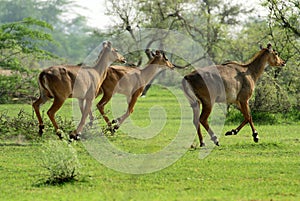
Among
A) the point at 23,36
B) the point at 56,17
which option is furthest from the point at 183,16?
the point at 56,17

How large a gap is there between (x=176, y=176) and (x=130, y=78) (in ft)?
22.6

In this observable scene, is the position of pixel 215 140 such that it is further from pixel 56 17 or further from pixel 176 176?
pixel 56 17

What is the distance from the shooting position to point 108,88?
1636 cm

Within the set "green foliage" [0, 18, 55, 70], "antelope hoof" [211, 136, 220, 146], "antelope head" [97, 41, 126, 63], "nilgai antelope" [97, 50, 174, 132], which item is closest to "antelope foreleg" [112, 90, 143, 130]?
"nilgai antelope" [97, 50, 174, 132]

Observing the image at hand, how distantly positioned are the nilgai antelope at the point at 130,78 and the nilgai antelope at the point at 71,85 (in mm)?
1177

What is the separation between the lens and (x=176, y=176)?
400 inches

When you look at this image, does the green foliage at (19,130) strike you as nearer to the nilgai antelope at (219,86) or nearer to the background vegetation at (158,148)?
the background vegetation at (158,148)

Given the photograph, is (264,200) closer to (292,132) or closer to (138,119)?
(292,132)

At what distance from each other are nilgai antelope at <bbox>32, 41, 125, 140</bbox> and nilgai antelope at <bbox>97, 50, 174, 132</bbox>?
1177 millimetres

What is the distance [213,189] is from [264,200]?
38.5 inches

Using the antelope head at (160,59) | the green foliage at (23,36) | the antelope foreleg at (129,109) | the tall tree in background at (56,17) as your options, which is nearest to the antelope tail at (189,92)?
the antelope foreleg at (129,109)

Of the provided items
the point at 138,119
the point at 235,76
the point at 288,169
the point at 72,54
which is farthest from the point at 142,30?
the point at 72,54

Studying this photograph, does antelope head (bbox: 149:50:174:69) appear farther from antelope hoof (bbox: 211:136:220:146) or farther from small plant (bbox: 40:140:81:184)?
small plant (bbox: 40:140:81:184)

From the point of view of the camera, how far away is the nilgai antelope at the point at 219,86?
44.1ft
